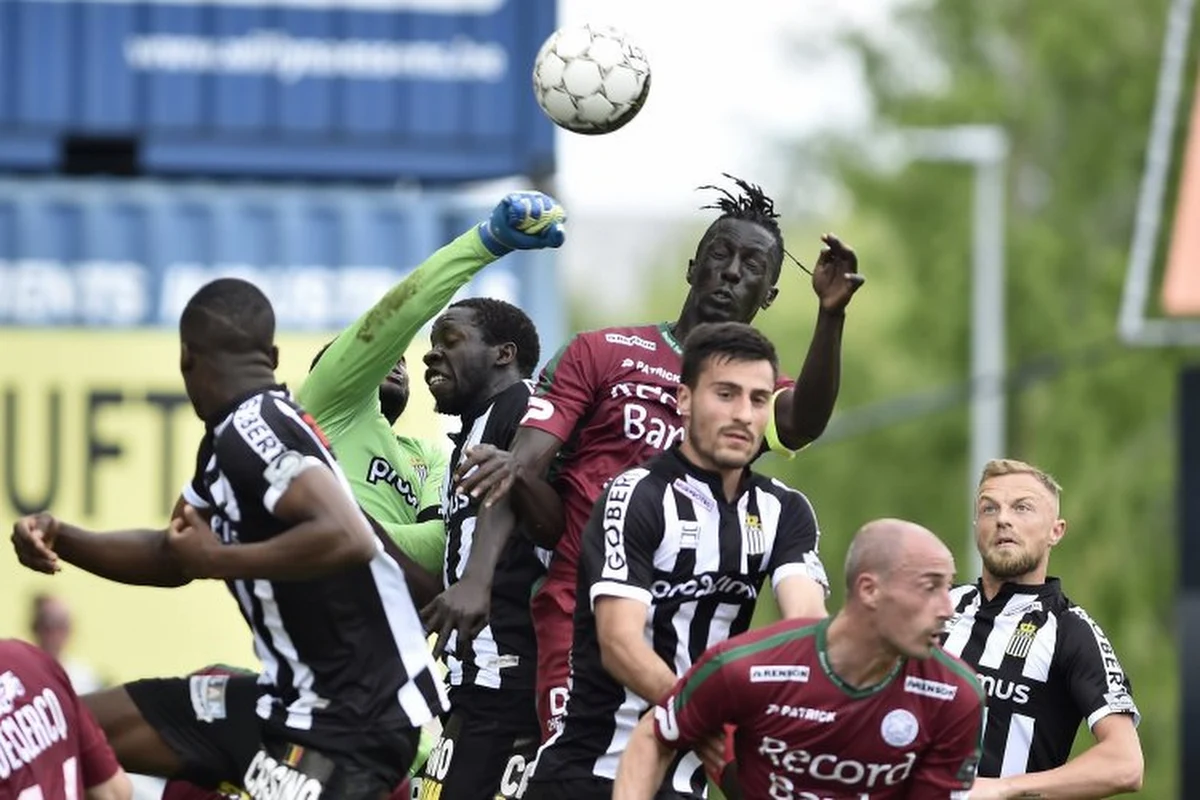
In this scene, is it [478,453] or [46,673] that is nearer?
[46,673]

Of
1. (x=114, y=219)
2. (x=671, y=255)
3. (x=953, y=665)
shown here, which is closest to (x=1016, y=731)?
(x=953, y=665)

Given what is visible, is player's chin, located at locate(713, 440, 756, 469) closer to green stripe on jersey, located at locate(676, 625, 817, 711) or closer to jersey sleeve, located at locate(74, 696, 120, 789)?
green stripe on jersey, located at locate(676, 625, 817, 711)

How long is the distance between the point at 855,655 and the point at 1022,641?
1.86 meters

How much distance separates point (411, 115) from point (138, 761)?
1828 cm

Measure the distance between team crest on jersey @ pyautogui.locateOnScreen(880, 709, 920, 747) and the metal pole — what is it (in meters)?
24.4

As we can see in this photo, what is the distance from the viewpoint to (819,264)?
29.1ft

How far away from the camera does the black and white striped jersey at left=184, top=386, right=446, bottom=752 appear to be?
7910 mm

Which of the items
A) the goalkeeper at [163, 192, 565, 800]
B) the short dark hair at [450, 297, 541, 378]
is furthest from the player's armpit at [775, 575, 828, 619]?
the short dark hair at [450, 297, 541, 378]

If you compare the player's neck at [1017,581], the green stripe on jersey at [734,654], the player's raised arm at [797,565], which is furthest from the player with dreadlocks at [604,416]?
the green stripe on jersey at [734,654]

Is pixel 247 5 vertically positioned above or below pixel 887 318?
→ above

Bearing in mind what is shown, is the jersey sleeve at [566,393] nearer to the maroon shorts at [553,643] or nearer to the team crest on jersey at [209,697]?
the maroon shorts at [553,643]

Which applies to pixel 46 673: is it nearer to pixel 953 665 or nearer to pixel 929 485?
pixel 953 665

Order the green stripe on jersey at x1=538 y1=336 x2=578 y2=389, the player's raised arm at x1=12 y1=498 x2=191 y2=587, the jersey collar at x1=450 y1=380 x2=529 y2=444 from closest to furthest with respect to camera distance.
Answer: the player's raised arm at x1=12 y1=498 x2=191 y2=587
the green stripe on jersey at x1=538 y1=336 x2=578 y2=389
the jersey collar at x1=450 y1=380 x2=529 y2=444

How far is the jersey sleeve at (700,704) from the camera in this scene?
804cm
